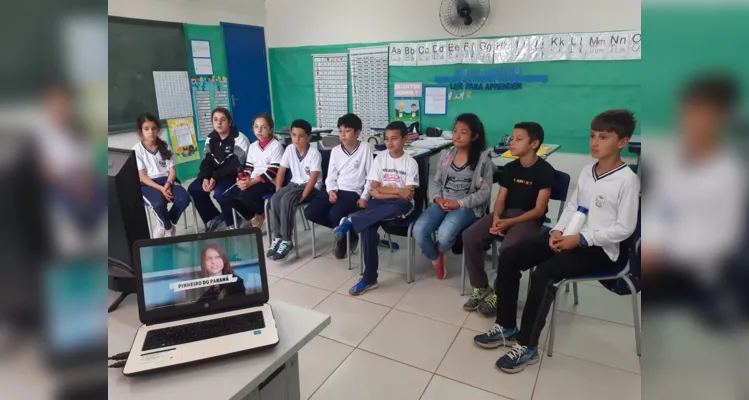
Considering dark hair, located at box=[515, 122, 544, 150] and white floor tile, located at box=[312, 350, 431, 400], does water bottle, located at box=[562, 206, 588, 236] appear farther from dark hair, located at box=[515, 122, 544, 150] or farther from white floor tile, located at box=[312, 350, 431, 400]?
white floor tile, located at box=[312, 350, 431, 400]

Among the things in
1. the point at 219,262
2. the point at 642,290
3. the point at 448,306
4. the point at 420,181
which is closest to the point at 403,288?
the point at 448,306

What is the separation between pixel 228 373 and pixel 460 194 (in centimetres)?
202

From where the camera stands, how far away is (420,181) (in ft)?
9.98

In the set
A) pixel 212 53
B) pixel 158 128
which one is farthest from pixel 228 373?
pixel 212 53

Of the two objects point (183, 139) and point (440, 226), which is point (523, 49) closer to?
point (440, 226)

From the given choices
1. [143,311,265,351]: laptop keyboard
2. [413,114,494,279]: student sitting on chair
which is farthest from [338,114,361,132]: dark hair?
[143,311,265,351]: laptop keyboard

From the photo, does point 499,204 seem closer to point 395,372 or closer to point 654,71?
point 395,372

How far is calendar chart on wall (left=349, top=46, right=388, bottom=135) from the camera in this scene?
220 inches

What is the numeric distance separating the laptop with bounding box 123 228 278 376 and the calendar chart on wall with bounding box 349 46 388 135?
15.2ft

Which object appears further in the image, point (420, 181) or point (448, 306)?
point (420, 181)

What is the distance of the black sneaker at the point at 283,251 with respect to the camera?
3221 mm

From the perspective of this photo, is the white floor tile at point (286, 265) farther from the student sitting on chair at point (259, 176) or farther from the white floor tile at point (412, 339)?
the white floor tile at point (412, 339)

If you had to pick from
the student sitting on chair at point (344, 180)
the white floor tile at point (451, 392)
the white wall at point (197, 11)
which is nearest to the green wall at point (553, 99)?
the white wall at point (197, 11)

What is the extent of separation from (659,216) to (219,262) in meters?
1.13
